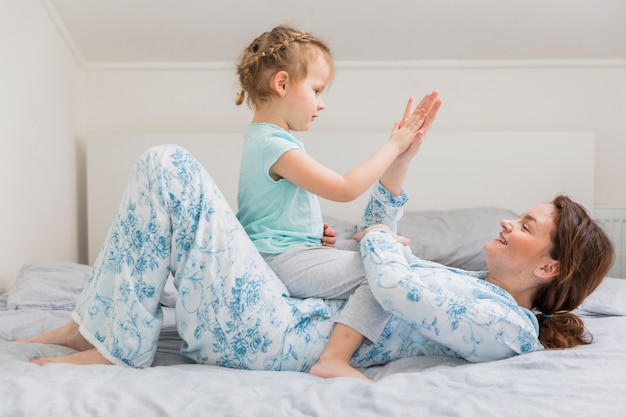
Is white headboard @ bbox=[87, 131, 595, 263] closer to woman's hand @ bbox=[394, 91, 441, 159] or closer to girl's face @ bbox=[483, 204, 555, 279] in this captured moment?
woman's hand @ bbox=[394, 91, 441, 159]

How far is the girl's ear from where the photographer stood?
157 centimetres

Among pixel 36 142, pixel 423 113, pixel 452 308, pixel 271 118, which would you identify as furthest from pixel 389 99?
pixel 452 308

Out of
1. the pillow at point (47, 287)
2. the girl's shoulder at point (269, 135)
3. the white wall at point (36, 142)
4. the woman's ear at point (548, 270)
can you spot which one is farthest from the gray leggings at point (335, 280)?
the white wall at point (36, 142)

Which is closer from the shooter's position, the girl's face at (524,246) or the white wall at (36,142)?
the girl's face at (524,246)

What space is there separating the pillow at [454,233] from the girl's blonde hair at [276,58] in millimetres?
1082

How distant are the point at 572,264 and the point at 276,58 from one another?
739mm

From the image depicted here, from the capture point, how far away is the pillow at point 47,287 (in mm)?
1934

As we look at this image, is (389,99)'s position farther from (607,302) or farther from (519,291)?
(519,291)

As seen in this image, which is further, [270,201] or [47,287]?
[47,287]

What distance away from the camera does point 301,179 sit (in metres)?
1.47

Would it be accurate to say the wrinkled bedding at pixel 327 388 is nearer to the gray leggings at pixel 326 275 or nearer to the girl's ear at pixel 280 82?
the gray leggings at pixel 326 275

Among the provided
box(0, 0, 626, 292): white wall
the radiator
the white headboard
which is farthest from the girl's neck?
the radiator

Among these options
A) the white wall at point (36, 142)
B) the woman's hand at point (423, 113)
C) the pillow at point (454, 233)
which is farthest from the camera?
the pillow at point (454, 233)

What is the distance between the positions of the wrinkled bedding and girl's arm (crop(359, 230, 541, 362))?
1.7 inches
